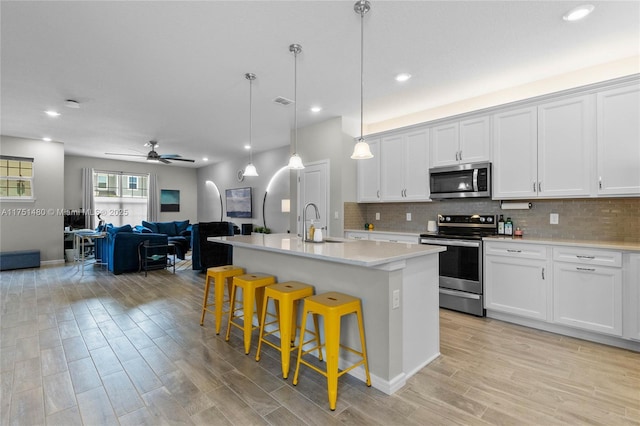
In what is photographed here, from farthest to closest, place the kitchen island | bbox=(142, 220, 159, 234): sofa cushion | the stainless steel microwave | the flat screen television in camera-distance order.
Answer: bbox=(142, 220, 159, 234): sofa cushion, the flat screen television, the stainless steel microwave, the kitchen island

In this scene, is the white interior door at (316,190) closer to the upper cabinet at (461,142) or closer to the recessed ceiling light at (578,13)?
the upper cabinet at (461,142)

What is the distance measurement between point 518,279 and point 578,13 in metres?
2.55

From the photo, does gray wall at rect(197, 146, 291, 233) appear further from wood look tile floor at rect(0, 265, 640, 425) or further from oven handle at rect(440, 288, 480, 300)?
wood look tile floor at rect(0, 265, 640, 425)

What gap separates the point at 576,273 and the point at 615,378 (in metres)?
1.02

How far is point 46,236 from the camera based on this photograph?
Result: 6.93m

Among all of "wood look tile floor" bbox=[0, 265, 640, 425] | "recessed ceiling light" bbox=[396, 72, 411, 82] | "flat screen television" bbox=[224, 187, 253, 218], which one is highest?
"recessed ceiling light" bbox=[396, 72, 411, 82]

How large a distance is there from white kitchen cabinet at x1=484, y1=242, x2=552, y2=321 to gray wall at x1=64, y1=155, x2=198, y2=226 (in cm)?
984

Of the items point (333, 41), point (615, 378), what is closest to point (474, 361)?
point (615, 378)

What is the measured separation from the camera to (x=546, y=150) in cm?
339

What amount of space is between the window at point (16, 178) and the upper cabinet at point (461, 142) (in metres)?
8.38

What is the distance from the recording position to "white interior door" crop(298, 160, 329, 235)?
17.3 ft

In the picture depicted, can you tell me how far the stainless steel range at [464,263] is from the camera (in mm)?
3711

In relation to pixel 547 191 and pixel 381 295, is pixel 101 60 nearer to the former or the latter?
pixel 381 295

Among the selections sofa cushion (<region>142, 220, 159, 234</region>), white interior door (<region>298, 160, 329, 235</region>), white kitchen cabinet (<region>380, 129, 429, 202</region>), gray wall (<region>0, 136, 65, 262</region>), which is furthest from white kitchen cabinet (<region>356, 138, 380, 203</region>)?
gray wall (<region>0, 136, 65, 262</region>)
